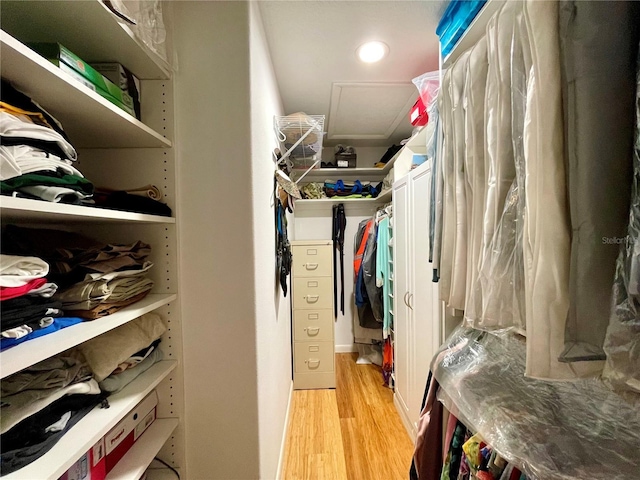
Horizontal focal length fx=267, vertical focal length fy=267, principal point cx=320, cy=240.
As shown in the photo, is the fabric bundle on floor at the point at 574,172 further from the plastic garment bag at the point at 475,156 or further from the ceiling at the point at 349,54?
the ceiling at the point at 349,54

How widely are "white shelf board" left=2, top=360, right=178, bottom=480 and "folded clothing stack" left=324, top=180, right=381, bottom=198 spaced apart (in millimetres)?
2251

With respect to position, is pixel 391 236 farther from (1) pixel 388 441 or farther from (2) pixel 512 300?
(2) pixel 512 300

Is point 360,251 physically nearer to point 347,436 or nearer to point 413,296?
point 413,296

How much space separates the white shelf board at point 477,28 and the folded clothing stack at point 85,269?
4.40 feet

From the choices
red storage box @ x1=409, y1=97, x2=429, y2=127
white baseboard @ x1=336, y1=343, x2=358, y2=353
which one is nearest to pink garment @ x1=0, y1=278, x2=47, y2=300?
red storage box @ x1=409, y1=97, x2=429, y2=127

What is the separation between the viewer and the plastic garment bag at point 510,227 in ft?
1.74

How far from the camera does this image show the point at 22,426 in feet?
1.79

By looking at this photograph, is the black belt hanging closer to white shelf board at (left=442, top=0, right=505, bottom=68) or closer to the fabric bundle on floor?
white shelf board at (left=442, top=0, right=505, bottom=68)

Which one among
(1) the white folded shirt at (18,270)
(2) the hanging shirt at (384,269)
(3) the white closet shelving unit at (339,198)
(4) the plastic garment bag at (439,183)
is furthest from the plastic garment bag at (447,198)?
(2) the hanging shirt at (384,269)

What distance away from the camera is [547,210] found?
1.41 ft

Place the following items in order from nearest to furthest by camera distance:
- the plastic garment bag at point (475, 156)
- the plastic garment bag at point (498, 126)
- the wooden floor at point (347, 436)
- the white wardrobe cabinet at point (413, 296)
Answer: the plastic garment bag at point (498, 126) → the plastic garment bag at point (475, 156) → the white wardrobe cabinet at point (413, 296) → the wooden floor at point (347, 436)

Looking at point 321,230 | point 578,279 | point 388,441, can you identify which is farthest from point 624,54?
point 321,230

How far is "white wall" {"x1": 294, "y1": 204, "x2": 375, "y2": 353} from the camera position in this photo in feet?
9.77

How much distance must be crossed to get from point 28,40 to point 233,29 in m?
0.57
